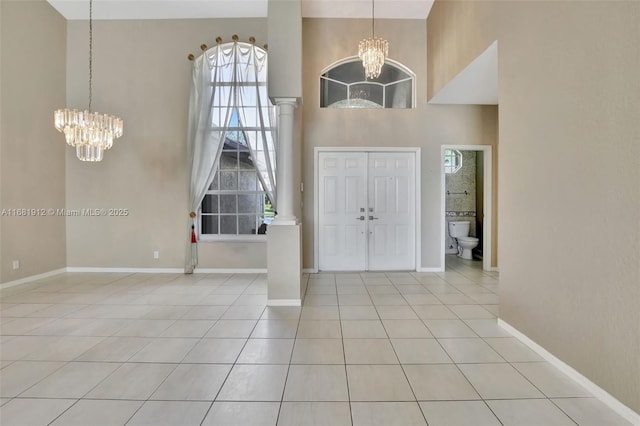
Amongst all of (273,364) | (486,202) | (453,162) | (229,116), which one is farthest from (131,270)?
(453,162)

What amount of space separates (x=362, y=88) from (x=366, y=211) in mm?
2113

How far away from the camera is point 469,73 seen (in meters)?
3.75

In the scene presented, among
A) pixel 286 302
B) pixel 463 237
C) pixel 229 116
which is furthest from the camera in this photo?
pixel 463 237

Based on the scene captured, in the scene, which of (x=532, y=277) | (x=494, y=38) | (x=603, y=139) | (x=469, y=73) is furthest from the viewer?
(x=469, y=73)

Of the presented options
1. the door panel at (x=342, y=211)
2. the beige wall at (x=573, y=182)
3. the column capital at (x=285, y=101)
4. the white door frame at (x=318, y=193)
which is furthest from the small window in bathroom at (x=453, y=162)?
the column capital at (x=285, y=101)

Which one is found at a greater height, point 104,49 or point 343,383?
point 104,49

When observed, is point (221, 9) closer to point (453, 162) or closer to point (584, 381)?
point (453, 162)

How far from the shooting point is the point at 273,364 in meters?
2.26

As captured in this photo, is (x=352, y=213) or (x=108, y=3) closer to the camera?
(x=108, y=3)

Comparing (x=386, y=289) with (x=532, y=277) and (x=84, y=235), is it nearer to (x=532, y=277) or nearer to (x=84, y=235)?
(x=532, y=277)

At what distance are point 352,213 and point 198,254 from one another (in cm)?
275

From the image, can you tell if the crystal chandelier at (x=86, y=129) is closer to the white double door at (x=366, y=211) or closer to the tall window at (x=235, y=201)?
the tall window at (x=235, y=201)

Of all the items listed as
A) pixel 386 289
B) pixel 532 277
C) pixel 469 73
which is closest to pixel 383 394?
pixel 532 277

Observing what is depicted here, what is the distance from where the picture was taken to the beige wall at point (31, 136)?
4.25 metres
